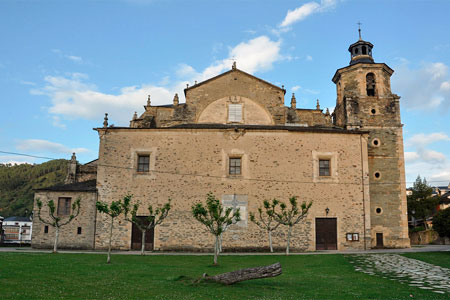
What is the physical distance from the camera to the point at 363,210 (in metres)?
23.6

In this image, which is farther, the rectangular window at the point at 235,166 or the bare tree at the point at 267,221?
the rectangular window at the point at 235,166

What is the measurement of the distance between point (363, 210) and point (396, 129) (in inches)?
291

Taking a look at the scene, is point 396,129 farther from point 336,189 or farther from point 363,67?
point 336,189

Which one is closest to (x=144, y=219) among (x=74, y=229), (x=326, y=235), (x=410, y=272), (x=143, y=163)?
(x=143, y=163)

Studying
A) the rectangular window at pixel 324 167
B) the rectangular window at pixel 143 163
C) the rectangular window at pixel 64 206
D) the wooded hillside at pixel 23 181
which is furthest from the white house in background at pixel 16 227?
the rectangular window at pixel 324 167

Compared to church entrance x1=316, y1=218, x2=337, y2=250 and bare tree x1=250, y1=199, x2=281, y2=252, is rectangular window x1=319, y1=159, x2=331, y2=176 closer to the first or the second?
church entrance x1=316, y1=218, x2=337, y2=250

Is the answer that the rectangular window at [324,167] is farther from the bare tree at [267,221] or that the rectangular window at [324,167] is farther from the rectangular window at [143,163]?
the rectangular window at [143,163]

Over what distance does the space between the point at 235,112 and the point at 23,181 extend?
72.1 meters

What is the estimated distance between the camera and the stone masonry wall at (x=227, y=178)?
23.1m

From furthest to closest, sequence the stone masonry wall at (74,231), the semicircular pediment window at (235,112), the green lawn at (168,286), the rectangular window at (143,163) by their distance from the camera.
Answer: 1. the semicircular pediment window at (235,112)
2. the rectangular window at (143,163)
3. the stone masonry wall at (74,231)
4. the green lawn at (168,286)

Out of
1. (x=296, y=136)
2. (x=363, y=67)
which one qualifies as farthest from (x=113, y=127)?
(x=363, y=67)

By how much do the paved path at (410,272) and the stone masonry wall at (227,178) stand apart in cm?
723

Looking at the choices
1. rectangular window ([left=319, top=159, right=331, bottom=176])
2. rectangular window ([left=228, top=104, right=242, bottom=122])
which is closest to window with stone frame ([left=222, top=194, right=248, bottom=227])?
rectangular window ([left=319, top=159, right=331, bottom=176])

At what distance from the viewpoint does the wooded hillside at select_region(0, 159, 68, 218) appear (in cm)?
7469
